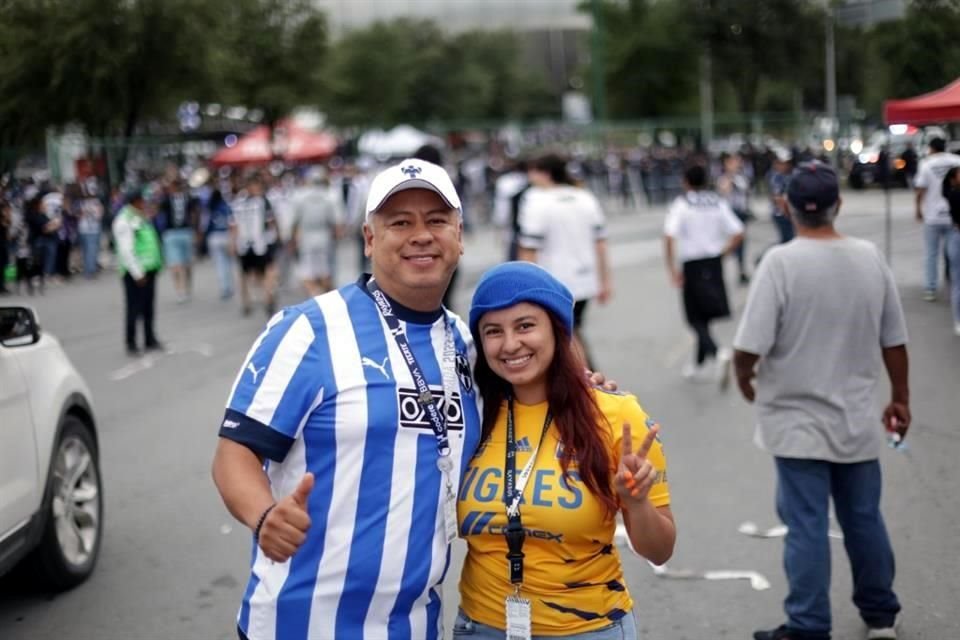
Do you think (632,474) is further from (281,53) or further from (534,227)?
(281,53)

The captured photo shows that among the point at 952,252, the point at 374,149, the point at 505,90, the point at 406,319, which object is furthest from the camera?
the point at 505,90

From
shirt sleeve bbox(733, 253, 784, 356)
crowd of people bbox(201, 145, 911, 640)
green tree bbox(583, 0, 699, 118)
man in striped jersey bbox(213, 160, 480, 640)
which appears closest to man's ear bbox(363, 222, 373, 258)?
crowd of people bbox(201, 145, 911, 640)

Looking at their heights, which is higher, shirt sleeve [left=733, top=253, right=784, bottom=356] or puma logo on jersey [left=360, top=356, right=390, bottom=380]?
puma logo on jersey [left=360, top=356, right=390, bottom=380]

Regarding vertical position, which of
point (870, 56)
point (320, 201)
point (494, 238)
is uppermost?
point (870, 56)

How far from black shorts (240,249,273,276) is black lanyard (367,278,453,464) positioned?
43.2ft

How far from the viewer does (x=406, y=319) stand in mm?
2803

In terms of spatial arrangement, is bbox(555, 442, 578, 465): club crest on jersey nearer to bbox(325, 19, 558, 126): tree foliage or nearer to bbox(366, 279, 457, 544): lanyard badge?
bbox(366, 279, 457, 544): lanyard badge

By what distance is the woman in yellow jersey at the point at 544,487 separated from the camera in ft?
9.34

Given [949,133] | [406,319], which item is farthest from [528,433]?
[949,133]

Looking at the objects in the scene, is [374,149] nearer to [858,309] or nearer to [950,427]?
[950,427]

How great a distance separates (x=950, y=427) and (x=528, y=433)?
508cm

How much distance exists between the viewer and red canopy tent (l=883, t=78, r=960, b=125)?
18.5ft

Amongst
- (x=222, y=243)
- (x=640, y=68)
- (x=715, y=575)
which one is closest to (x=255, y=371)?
(x=715, y=575)

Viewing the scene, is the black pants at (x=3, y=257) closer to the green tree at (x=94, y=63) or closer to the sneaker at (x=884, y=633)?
the green tree at (x=94, y=63)
